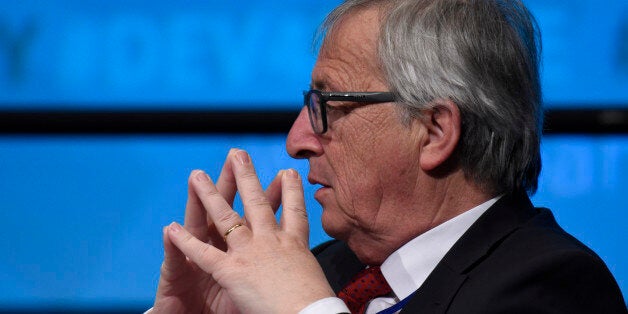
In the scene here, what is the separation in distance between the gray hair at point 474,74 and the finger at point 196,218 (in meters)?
0.40

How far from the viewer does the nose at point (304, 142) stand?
1.56 m

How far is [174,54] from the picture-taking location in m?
2.49

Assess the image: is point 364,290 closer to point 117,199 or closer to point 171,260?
point 171,260

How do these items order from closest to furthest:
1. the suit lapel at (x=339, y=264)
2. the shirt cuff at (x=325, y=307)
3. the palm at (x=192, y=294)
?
the shirt cuff at (x=325, y=307) < the palm at (x=192, y=294) < the suit lapel at (x=339, y=264)

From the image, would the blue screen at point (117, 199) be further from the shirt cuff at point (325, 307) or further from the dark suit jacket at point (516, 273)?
the shirt cuff at point (325, 307)

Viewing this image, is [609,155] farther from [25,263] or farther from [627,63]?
[25,263]

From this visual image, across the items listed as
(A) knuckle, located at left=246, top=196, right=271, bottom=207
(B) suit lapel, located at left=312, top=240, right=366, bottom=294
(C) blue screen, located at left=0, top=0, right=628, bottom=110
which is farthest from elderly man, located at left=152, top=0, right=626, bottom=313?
(C) blue screen, located at left=0, top=0, right=628, bottom=110

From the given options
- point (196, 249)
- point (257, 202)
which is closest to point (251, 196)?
point (257, 202)

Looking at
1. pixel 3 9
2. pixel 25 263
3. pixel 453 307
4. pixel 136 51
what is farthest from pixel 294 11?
pixel 453 307

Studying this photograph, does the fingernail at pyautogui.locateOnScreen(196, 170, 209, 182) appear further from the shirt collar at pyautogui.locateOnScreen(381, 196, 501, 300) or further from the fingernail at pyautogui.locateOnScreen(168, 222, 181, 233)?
the shirt collar at pyautogui.locateOnScreen(381, 196, 501, 300)

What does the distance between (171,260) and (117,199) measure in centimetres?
106

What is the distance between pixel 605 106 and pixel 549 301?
1.30m

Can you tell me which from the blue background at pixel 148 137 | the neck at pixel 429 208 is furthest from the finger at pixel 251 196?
the blue background at pixel 148 137

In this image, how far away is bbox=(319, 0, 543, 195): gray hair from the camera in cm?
145
